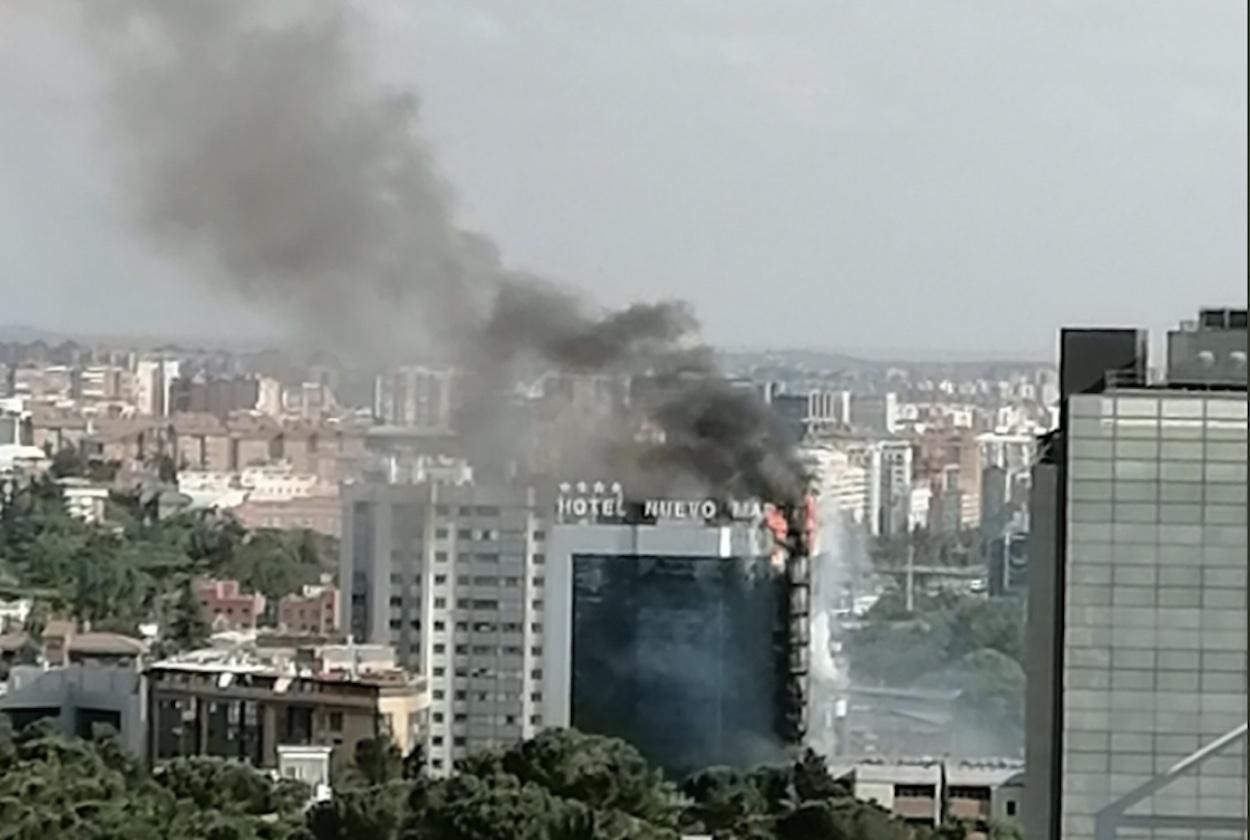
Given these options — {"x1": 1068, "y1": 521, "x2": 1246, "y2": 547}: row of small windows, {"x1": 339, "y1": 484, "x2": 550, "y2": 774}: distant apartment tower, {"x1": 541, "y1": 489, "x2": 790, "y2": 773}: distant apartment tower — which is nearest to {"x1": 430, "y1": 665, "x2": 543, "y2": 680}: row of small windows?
{"x1": 339, "y1": 484, "x2": 550, "y2": 774}: distant apartment tower

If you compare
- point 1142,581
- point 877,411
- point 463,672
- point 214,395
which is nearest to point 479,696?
point 463,672

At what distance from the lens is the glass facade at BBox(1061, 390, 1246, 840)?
2.10 meters

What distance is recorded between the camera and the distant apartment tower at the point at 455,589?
3.53 meters

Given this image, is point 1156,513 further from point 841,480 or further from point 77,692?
point 77,692

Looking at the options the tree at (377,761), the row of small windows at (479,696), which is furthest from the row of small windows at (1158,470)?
the row of small windows at (479,696)

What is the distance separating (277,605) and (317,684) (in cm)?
25

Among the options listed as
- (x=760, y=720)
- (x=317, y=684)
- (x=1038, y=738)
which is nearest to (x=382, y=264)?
(x=317, y=684)

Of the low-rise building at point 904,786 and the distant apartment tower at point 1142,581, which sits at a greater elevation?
the distant apartment tower at point 1142,581

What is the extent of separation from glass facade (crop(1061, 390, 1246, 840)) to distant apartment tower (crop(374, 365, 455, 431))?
157 centimetres

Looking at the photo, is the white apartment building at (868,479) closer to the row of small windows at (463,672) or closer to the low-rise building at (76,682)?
the row of small windows at (463,672)

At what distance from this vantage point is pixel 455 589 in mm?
3605

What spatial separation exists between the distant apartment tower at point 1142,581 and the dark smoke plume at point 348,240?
4.71 ft

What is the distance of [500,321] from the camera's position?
3799mm

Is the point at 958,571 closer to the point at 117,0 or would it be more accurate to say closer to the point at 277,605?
the point at 277,605
